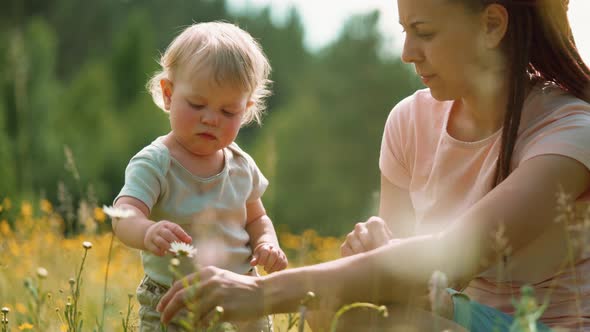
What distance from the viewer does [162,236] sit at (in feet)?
7.59

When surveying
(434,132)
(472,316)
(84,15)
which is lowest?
(472,316)

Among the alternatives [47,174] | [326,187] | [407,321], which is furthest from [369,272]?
[326,187]

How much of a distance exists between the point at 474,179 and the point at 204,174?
0.92 metres

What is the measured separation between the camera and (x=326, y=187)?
24.4m

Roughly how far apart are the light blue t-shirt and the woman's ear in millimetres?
951

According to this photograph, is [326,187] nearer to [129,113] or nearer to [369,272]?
[129,113]

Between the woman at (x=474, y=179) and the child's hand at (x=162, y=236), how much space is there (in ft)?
0.60

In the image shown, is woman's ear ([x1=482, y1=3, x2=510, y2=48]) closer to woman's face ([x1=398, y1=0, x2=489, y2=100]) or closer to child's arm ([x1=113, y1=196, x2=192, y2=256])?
woman's face ([x1=398, y1=0, x2=489, y2=100])

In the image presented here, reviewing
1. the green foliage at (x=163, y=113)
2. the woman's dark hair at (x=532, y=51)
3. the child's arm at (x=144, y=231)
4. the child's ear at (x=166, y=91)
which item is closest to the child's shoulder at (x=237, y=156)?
the child's ear at (x=166, y=91)

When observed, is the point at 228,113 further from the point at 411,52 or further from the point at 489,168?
the point at 489,168

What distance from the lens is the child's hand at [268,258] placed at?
268 centimetres

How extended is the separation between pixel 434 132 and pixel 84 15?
28072mm

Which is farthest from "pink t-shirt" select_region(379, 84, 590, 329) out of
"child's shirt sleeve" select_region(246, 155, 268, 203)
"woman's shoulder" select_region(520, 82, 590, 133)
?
"child's shirt sleeve" select_region(246, 155, 268, 203)

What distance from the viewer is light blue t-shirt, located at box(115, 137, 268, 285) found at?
260 centimetres
